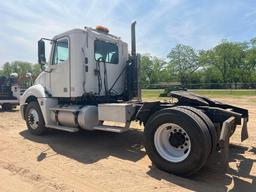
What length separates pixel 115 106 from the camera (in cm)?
653

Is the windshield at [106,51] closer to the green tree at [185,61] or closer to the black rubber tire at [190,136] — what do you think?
the black rubber tire at [190,136]

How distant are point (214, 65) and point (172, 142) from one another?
59.1 m

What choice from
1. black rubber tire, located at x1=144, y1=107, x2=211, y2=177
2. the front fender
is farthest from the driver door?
black rubber tire, located at x1=144, y1=107, x2=211, y2=177

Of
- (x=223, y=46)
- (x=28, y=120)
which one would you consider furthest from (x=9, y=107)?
(x=223, y=46)

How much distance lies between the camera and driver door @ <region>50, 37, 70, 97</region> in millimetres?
7723

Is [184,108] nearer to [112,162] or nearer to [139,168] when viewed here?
[139,168]

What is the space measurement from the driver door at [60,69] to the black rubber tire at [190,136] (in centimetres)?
328

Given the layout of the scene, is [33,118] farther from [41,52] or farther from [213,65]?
[213,65]

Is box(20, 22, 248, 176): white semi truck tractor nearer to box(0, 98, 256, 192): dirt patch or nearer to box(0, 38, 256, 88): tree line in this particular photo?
box(0, 98, 256, 192): dirt patch

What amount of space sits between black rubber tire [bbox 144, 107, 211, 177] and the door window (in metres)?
3.54

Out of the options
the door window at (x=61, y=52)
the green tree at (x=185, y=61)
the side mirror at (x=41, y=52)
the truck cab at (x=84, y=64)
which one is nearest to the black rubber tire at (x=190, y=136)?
the truck cab at (x=84, y=64)

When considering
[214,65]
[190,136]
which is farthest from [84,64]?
[214,65]

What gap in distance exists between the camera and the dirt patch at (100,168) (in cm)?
454

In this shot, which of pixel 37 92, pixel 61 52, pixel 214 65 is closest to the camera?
pixel 61 52
